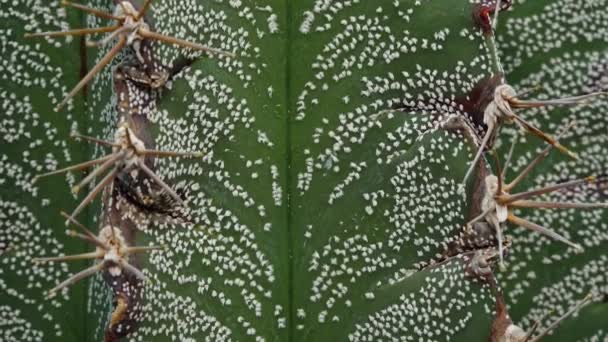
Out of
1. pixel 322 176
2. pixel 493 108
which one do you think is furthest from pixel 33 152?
pixel 493 108

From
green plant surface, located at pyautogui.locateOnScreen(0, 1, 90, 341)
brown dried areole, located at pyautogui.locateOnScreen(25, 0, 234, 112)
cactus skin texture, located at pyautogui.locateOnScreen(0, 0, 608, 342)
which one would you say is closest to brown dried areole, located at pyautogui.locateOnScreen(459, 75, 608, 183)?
cactus skin texture, located at pyautogui.locateOnScreen(0, 0, 608, 342)

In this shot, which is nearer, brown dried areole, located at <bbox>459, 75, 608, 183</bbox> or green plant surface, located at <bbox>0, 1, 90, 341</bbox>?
brown dried areole, located at <bbox>459, 75, 608, 183</bbox>

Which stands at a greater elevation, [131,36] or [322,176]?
[131,36]

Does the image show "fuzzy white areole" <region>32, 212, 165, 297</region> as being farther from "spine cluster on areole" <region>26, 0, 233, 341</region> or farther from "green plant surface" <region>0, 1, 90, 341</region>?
"green plant surface" <region>0, 1, 90, 341</region>

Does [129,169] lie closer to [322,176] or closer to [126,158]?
[126,158]

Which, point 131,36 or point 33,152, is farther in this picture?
point 33,152

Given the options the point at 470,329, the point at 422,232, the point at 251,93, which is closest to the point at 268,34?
the point at 251,93
